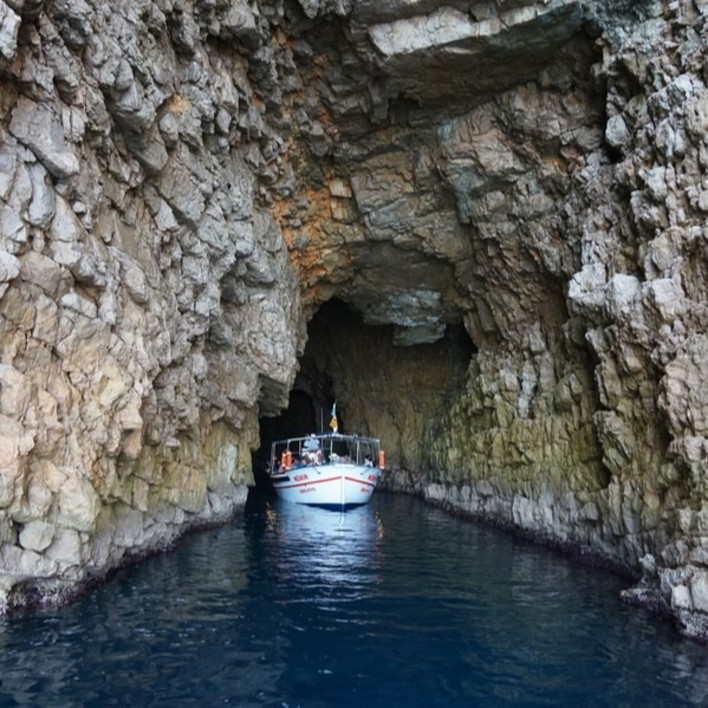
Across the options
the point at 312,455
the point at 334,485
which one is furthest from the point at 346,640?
the point at 312,455

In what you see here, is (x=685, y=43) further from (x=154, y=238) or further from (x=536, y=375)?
(x=154, y=238)

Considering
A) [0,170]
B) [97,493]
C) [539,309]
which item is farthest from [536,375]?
[0,170]

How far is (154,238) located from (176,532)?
7.44 m

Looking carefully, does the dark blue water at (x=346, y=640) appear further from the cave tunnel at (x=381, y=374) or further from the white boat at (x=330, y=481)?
the cave tunnel at (x=381, y=374)

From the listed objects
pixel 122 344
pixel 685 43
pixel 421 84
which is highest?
pixel 421 84

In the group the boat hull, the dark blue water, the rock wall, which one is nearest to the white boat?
the boat hull

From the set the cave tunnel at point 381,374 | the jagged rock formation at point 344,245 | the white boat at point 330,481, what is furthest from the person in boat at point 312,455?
the jagged rock formation at point 344,245

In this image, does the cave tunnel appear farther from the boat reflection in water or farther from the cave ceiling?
the boat reflection in water

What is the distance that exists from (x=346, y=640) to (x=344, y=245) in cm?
1695

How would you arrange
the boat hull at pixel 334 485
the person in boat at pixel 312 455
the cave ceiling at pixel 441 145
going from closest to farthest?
the cave ceiling at pixel 441 145
the boat hull at pixel 334 485
the person in boat at pixel 312 455

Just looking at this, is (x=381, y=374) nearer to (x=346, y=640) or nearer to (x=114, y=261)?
(x=114, y=261)

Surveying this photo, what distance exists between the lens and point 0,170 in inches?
396

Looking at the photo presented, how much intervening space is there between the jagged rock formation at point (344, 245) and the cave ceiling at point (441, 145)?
8 cm

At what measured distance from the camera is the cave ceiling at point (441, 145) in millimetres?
17688
